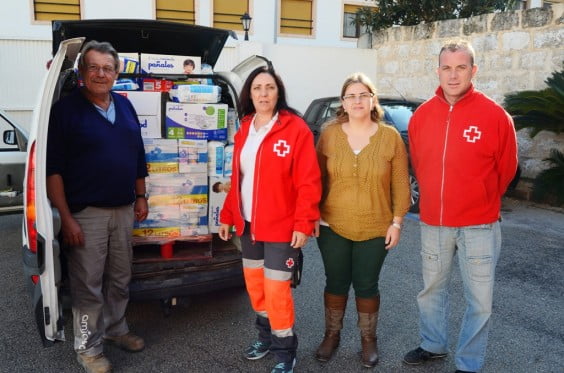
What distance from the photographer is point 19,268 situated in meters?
4.73

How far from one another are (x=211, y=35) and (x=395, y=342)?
109 inches

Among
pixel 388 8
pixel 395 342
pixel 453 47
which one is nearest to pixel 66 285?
pixel 395 342

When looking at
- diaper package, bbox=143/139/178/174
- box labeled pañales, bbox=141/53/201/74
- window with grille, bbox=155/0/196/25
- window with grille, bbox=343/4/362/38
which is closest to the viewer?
diaper package, bbox=143/139/178/174

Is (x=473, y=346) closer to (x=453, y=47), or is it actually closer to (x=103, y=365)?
(x=453, y=47)

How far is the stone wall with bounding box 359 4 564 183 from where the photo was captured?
800cm

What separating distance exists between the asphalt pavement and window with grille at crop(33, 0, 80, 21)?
1324 centimetres

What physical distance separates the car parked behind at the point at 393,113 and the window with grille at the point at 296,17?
33.3 feet

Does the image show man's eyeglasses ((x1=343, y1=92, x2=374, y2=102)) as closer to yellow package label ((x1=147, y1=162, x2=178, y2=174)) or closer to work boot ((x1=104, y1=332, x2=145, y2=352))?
yellow package label ((x1=147, y1=162, x2=178, y2=174))

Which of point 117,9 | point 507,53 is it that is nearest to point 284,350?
point 507,53

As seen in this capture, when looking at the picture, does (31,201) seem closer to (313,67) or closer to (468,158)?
(468,158)

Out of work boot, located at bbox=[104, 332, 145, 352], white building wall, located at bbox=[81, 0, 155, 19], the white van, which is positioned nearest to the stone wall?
the white van

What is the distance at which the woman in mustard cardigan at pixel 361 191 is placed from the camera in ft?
9.02

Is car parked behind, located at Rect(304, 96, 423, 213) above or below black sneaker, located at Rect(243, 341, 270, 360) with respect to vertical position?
above

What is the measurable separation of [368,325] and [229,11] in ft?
52.9
